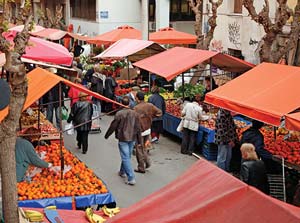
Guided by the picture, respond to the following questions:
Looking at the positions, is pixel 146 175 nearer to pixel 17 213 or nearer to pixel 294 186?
pixel 294 186

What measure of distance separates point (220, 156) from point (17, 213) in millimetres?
5683

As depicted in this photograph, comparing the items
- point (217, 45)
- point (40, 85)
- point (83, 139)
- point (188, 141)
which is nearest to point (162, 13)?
point (217, 45)

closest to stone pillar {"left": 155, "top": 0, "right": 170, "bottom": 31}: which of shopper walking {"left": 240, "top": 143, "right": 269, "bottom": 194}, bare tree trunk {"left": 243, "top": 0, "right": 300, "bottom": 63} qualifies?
bare tree trunk {"left": 243, "top": 0, "right": 300, "bottom": 63}

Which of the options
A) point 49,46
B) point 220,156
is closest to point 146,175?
point 220,156

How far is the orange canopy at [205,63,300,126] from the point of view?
9.72 metres

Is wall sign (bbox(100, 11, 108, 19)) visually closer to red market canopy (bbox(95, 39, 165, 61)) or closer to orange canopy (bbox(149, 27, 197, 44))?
orange canopy (bbox(149, 27, 197, 44))

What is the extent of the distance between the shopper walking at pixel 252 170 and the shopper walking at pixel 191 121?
4656 millimetres

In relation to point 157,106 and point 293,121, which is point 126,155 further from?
point 293,121

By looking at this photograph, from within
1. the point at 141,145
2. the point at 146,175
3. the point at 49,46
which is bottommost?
the point at 146,175

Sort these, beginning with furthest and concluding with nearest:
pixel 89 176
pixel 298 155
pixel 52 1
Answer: pixel 52 1, pixel 298 155, pixel 89 176

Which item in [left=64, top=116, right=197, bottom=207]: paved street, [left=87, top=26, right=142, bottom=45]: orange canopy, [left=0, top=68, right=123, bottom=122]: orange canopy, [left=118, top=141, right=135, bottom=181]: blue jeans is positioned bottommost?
[left=64, top=116, right=197, bottom=207]: paved street

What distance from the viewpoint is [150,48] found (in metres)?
19.7

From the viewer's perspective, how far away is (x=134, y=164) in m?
13.2

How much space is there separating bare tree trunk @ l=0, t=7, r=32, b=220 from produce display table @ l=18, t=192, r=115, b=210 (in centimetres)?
136
